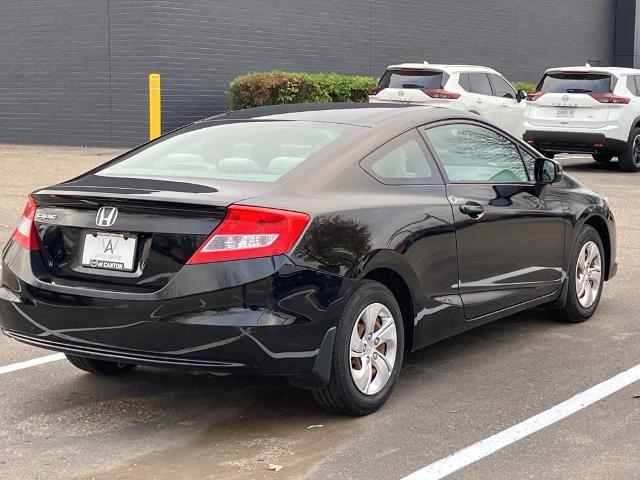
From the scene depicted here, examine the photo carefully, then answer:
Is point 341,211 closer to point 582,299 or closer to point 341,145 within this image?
point 341,145

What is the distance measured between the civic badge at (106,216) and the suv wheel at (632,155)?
14188 mm

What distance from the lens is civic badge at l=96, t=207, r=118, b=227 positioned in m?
4.86

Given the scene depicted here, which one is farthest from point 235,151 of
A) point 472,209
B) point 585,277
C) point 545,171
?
point 585,277

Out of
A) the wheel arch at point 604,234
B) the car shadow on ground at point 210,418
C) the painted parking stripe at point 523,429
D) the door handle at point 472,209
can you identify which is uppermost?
the door handle at point 472,209

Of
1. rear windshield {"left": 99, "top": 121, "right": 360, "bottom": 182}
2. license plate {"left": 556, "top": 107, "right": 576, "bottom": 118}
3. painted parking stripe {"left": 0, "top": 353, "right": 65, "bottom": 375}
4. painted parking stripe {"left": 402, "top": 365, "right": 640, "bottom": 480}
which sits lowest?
painted parking stripe {"left": 0, "top": 353, "right": 65, "bottom": 375}

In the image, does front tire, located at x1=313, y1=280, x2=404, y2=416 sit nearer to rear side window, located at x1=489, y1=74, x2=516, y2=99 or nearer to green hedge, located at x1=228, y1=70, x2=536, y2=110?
green hedge, located at x1=228, y1=70, x2=536, y2=110

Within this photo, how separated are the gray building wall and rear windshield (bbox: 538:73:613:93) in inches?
250

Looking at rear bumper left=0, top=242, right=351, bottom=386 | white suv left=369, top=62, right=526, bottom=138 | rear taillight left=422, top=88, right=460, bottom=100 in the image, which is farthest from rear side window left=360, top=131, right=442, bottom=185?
rear taillight left=422, top=88, right=460, bottom=100

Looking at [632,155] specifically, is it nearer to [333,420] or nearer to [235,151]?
[235,151]

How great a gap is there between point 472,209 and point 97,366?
222 centimetres

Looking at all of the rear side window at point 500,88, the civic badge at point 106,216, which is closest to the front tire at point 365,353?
the civic badge at point 106,216

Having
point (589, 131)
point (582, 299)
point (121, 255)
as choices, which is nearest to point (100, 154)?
point (589, 131)

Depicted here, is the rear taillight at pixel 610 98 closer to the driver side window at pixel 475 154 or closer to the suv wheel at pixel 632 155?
the suv wheel at pixel 632 155

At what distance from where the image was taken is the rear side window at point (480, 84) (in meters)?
19.3
